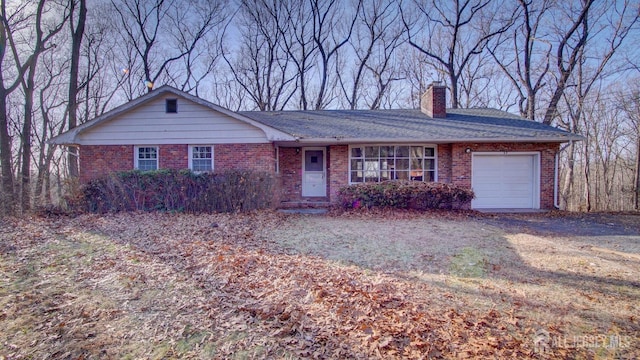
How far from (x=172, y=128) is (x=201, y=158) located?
54.6 inches

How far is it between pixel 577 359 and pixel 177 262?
15.9 feet

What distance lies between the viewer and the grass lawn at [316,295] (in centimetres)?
265

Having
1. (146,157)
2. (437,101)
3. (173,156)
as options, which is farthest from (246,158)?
(437,101)

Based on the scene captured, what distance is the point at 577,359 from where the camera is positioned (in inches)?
97.3

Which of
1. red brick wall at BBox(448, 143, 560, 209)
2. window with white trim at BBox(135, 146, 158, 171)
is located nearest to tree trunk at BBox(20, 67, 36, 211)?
window with white trim at BBox(135, 146, 158, 171)

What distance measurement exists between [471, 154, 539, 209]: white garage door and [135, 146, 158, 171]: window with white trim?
1114 centimetres

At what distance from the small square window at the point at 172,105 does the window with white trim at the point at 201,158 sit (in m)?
1.39

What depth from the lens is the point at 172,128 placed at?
1067 cm

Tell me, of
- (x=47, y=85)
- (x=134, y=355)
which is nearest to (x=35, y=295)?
(x=134, y=355)

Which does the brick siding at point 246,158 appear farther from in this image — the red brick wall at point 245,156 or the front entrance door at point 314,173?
the front entrance door at point 314,173

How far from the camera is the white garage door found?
10.8 metres

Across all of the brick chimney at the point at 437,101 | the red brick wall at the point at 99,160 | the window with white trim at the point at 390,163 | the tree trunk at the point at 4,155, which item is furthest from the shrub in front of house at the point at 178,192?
the brick chimney at the point at 437,101

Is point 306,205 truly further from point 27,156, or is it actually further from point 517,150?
point 27,156

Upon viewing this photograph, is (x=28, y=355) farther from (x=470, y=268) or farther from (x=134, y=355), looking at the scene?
(x=470, y=268)
